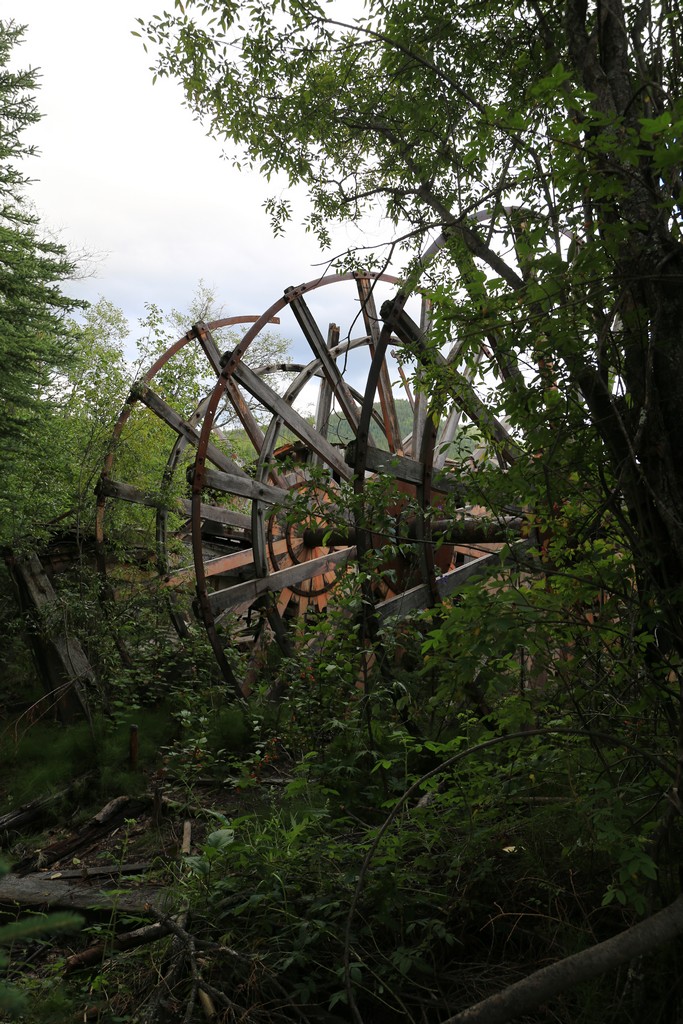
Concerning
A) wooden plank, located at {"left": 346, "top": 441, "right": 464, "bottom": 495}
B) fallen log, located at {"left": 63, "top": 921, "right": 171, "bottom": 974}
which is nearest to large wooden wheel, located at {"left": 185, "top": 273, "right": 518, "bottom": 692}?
wooden plank, located at {"left": 346, "top": 441, "right": 464, "bottom": 495}

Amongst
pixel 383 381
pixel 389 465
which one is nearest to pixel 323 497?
pixel 389 465

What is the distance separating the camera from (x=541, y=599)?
2.91m

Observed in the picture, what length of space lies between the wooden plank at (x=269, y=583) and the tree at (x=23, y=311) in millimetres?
3658

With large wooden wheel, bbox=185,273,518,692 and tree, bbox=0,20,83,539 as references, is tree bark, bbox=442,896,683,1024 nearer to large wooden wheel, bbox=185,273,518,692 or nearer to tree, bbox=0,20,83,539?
large wooden wheel, bbox=185,273,518,692

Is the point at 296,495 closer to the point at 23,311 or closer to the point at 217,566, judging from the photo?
the point at 217,566

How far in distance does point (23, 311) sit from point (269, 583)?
6162 mm

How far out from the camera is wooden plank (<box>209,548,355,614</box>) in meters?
8.59

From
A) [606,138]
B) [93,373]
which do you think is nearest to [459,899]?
[606,138]

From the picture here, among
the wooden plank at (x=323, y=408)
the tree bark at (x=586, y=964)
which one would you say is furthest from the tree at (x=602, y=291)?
the wooden plank at (x=323, y=408)

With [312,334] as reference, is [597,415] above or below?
below

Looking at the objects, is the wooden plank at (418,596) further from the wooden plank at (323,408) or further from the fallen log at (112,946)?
the wooden plank at (323,408)

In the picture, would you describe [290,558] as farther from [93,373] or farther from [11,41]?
[11,41]

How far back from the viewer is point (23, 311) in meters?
11.8

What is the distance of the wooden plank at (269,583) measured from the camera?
28.2 ft
